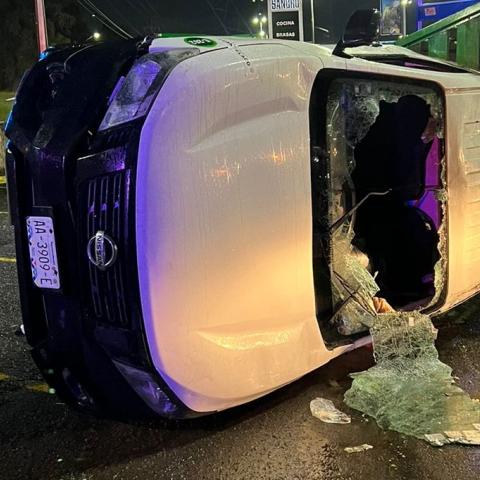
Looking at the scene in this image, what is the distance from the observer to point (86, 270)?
2.37 metres

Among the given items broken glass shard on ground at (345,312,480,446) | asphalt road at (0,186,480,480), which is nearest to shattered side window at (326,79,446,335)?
broken glass shard on ground at (345,312,480,446)

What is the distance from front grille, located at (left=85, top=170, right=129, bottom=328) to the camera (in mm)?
2205

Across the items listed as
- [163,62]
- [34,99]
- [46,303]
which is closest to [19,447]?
[46,303]

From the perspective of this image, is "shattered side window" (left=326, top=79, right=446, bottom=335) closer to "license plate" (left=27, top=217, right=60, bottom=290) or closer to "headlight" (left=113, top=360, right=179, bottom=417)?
"headlight" (left=113, top=360, right=179, bottom=417)

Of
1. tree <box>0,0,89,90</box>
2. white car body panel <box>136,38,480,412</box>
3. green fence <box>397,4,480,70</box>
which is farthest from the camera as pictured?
tree <box>0,0,89,90</box>

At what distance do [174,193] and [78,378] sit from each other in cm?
98

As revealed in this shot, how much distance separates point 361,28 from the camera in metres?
2.82

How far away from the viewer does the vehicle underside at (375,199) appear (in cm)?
295

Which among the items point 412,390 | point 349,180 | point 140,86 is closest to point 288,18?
point 349,180

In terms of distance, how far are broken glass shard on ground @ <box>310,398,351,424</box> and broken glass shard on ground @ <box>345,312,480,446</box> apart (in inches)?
3.5

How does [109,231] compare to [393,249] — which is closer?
[109,231]

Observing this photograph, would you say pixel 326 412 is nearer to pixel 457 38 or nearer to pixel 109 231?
pixel 109 231

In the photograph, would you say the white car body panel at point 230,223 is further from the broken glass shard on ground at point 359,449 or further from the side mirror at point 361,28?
the broken glass shard on ground at point 359,449

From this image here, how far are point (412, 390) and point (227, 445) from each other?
3.14ft
